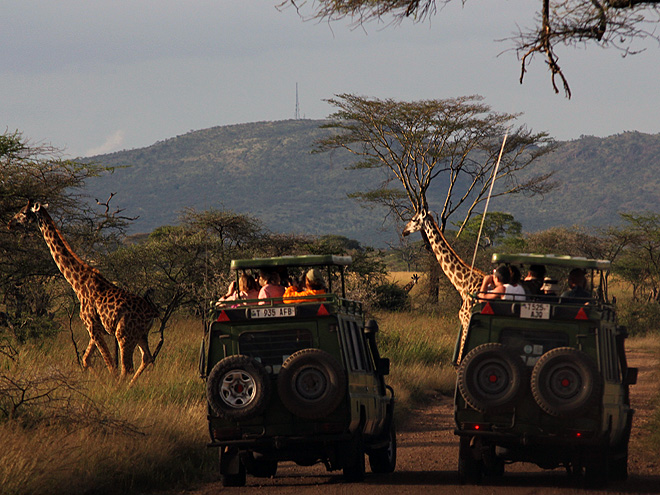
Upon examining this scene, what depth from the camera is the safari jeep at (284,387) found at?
26.1ft

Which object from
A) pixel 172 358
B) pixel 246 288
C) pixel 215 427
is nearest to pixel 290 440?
pixel 215 427

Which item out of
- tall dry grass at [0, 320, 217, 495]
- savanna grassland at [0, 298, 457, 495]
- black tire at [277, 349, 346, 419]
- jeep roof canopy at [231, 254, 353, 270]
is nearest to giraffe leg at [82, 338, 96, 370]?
savanna grassland at [0, 298, 457, 495]

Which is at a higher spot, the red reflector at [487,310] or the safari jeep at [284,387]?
the red reflector at [487,310]

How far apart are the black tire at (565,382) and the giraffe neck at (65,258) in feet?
25.5

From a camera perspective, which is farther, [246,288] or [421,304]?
[421,304]

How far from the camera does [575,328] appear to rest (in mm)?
8156

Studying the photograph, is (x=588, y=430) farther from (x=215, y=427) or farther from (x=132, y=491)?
(x=132, y=491)

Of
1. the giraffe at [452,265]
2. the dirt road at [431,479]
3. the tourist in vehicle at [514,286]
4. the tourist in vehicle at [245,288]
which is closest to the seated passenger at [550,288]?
the tourist in vehicle at [514,286]

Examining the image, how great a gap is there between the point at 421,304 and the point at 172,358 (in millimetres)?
16753

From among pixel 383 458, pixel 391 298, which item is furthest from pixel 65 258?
pixel 391 298

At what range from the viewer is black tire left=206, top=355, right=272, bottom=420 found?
794cm

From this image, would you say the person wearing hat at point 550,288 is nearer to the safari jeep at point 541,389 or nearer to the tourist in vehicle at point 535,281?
the tourist in vehicle at point 535,281

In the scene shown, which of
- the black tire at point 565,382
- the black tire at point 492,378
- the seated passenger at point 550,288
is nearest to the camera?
the black tire at point 565,382

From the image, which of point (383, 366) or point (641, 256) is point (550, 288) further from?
point (641, 256)
